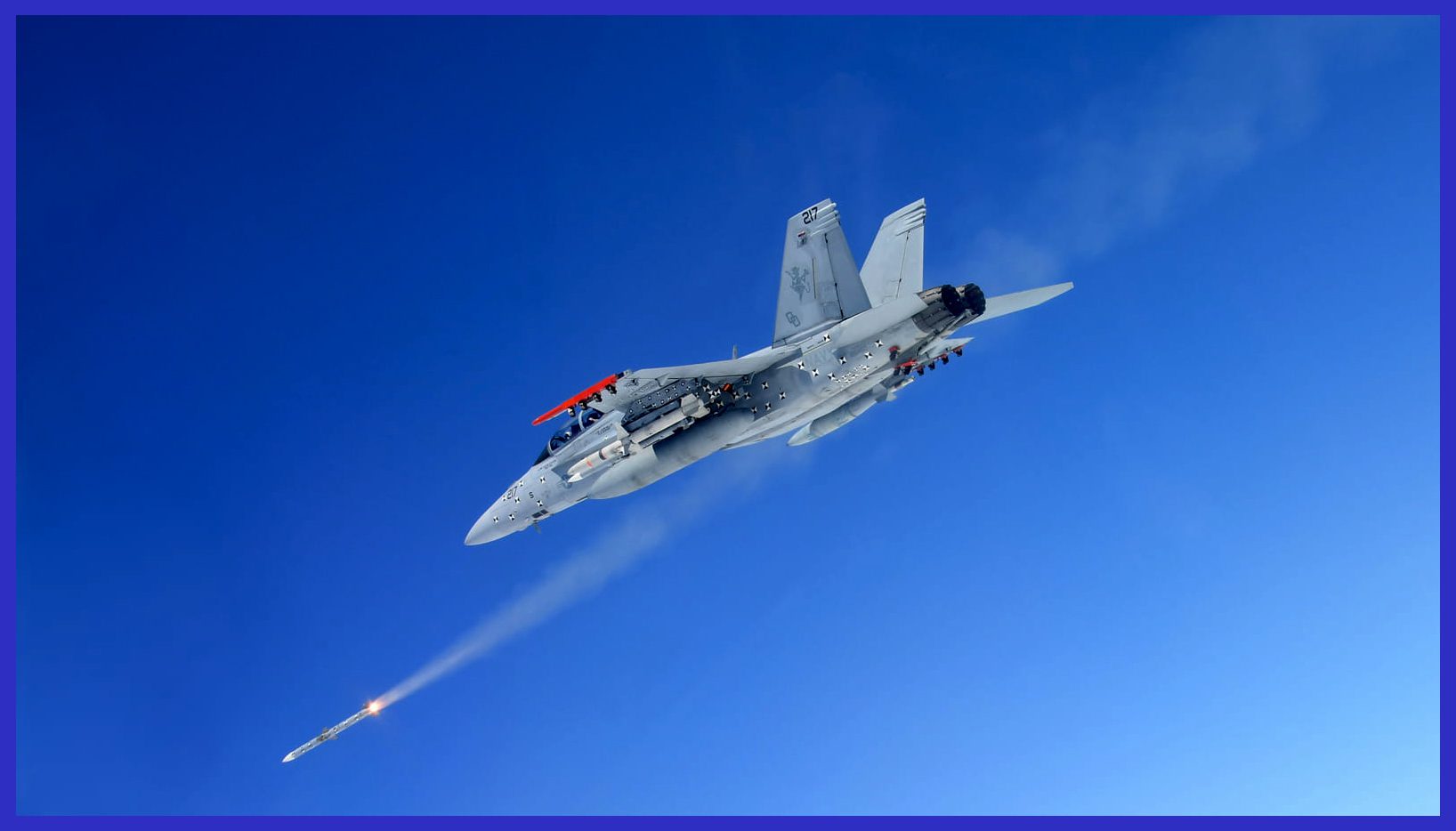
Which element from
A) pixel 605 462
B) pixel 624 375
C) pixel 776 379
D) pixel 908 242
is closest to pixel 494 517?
pixel 605 462

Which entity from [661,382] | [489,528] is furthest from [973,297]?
[489,528]

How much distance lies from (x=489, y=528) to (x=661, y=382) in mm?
12755

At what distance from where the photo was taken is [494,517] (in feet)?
139

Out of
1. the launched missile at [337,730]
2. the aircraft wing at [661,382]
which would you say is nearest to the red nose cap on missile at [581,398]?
the aircraft wing at [661,382]

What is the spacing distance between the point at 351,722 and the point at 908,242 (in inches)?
1580

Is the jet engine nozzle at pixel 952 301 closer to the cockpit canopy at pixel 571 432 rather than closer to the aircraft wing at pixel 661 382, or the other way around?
the aircraft wing at pixel 661 382

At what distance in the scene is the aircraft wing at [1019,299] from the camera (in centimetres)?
3494

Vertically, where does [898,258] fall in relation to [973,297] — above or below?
above

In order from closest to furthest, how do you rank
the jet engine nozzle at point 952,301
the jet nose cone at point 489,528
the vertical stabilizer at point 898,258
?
the jet engine nozzle at point 952,301 → the vertical stabilizer at point 898,258 → the jet nose cone at point 489,528

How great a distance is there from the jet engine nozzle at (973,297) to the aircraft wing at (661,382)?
6813mm

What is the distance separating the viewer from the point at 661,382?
120 feet

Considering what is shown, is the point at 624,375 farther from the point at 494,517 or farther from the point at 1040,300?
the point at 1040,300

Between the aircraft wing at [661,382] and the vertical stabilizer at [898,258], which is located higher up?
the vertical stabilizer at [898,258]

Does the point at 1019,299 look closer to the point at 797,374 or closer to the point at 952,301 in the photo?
the point at 952,301
